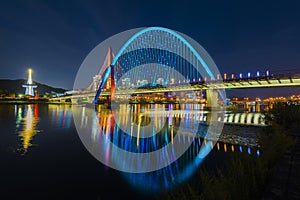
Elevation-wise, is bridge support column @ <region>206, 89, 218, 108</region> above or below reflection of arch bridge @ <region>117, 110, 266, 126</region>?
above

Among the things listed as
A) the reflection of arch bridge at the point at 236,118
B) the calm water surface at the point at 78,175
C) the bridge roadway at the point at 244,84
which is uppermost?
the bridge roadway at the point at 244,84

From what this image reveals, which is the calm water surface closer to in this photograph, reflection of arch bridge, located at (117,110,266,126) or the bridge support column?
reflection of arch bridge, located at (117,110,266,126)

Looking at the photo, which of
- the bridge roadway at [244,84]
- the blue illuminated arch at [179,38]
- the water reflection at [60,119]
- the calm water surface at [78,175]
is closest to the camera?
the calm water surface at [78,175]

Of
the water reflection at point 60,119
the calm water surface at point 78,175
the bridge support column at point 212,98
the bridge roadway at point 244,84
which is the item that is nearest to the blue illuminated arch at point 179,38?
the bridge support column at point 212,98

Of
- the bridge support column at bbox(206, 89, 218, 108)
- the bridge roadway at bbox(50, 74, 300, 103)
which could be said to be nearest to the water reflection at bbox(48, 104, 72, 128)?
the bridge roadway at bbox(50, 74, 300, 103)

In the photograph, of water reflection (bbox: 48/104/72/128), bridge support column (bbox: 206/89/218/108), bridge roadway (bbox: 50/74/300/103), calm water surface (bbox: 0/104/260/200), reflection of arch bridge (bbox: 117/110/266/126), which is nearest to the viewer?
calm water surface (bbox: 0/104/260/200)

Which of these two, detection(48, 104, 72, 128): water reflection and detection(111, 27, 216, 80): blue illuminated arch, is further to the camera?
detection(111, 27, 216, 80): blue illuminated arch

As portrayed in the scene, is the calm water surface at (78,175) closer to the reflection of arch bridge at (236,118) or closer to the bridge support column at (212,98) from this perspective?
the reflection of arch bridge at (236,118)

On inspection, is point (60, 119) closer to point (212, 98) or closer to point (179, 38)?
point (212, 98)

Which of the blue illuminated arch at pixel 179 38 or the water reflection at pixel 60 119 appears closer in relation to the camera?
the water reflection at pixel 60 119

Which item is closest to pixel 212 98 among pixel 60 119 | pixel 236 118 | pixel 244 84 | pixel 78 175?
pixel 244 84

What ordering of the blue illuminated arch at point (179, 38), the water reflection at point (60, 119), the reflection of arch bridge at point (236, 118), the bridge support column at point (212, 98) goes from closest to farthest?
the reflection of arch bridge at point (236, 118) → the water reflection at point (60, 119) → the bridge support column at point (212, 98) → the blue illuminated arch at point (179, 38)

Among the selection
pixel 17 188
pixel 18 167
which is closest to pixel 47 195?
pixel 17 188

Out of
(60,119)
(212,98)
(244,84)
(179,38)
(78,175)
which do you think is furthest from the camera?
(179,38)
